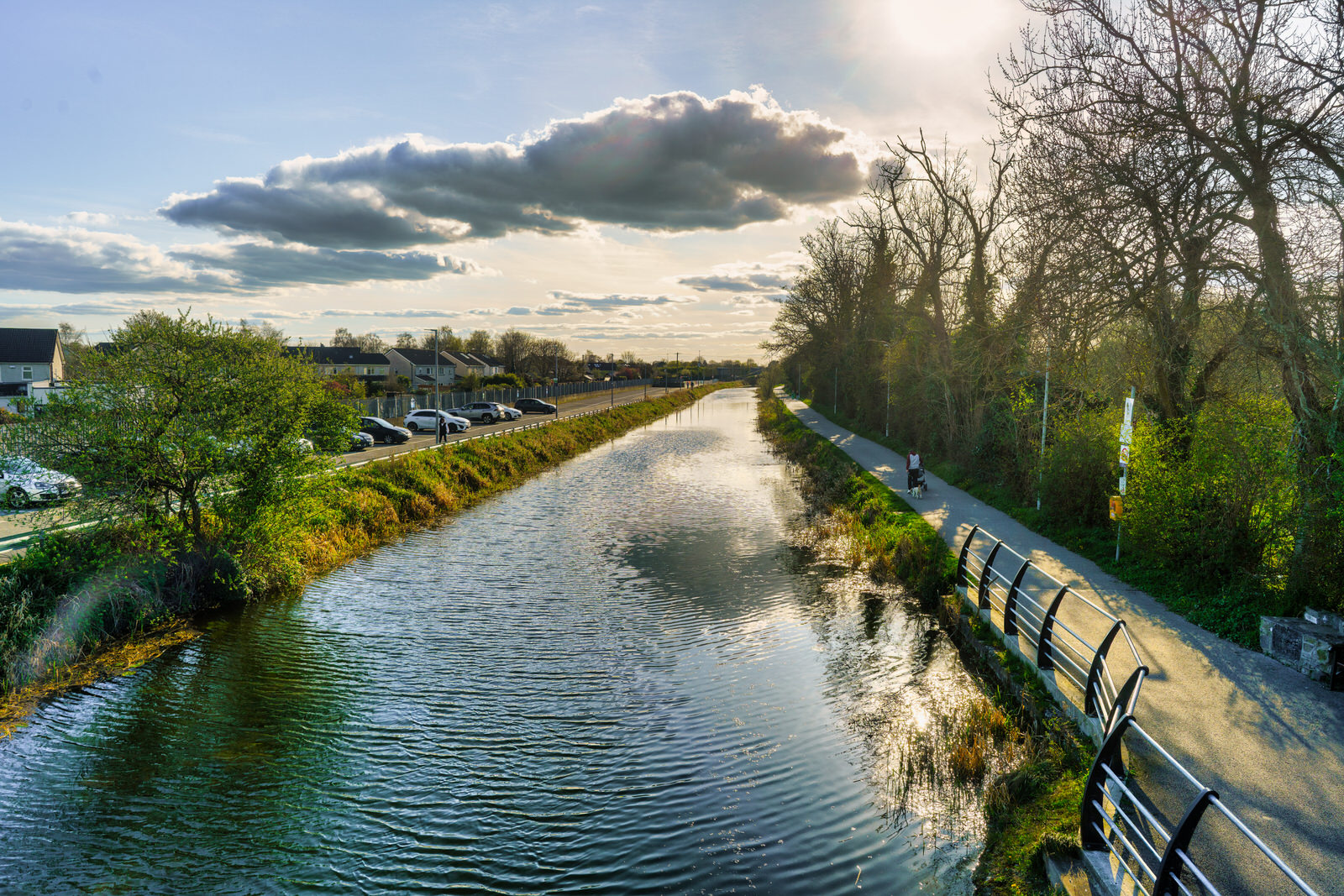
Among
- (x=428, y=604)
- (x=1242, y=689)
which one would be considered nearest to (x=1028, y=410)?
(x=1242, y=689)

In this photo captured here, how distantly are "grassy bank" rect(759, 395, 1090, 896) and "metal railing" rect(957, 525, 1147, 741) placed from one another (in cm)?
25

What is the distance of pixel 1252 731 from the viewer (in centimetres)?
647

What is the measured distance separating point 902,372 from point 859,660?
75.7 feet

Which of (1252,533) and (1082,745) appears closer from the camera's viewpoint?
(1082,745)

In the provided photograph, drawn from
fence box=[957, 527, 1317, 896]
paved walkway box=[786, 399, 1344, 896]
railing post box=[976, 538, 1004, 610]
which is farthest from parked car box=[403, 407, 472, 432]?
fence box=[957, 527, 1317, 896]

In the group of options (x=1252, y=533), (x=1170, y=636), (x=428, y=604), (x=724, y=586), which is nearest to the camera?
(x=1170, y=636)

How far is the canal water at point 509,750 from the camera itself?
21.0ft

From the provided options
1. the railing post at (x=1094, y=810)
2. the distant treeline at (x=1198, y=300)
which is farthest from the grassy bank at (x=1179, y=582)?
the railing post at (x=1094, y=810)

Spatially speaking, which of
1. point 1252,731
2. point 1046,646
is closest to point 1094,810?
point 1252,731

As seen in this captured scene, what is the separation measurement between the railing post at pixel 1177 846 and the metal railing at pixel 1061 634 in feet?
4.29

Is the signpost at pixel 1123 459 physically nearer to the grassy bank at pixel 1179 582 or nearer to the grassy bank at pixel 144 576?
the grassy bank at pixel 1179 582

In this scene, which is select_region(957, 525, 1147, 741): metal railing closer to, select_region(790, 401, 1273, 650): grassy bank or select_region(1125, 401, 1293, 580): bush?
select_region(790, 401, 1273, 650): grassy bank

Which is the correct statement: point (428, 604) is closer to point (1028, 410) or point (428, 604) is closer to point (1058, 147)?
point (1058, 147)

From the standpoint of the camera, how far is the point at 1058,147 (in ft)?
37.4
